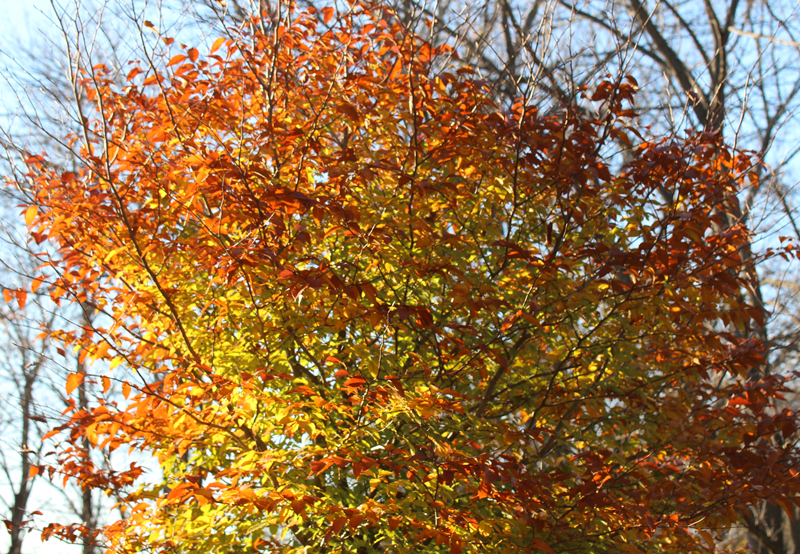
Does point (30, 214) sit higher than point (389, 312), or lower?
higher

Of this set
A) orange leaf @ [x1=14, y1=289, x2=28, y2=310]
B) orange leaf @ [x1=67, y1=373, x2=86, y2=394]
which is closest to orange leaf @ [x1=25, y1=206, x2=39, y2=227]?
orange leaf @ [x1=14, y1=289, x2=28, y2=310]

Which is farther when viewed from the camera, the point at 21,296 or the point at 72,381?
the point at 21,296

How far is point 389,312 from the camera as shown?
2.49 m

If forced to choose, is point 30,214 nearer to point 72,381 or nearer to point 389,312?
point 72,381

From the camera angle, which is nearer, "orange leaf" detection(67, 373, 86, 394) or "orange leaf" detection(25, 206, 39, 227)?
"orange leaf" detection(67, 373, 86, 394)

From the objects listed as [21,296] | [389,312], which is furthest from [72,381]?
[389,312]

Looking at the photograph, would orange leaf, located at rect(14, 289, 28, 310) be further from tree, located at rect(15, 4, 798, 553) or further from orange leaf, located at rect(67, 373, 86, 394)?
orange leaf, located at rect(67, 373, 86, 394)

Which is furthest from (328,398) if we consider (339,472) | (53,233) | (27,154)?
(27,154)

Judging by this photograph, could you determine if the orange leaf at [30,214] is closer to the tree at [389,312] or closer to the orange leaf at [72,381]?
the tree at [389,312]

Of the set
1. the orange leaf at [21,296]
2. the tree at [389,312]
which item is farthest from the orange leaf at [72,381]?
the orange leaf at [21,296]

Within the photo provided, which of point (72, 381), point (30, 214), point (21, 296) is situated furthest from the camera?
point (21, 296)

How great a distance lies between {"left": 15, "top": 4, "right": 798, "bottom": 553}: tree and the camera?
8.82 ft

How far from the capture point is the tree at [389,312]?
2689mm

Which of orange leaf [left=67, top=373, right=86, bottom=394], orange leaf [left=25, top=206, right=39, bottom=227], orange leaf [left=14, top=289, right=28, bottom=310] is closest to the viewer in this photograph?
orange leaf [left=67, top=373, right=86, bottom=394]
